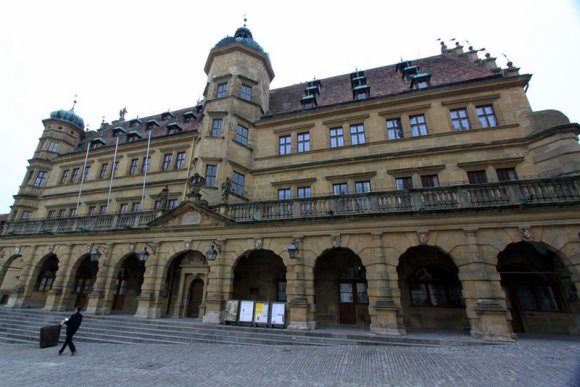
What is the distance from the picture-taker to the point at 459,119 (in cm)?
1783

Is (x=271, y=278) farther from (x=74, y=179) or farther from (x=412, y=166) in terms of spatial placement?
(x=74, y=179)

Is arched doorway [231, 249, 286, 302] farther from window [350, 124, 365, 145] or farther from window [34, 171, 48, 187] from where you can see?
window [34, 171, 48, 187]

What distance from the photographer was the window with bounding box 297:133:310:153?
20.6 m

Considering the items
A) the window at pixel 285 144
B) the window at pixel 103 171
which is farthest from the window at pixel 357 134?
the window at pixel 103 171

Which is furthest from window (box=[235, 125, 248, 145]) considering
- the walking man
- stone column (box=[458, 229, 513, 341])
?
stone column (box=[458, 229, 513, 341])

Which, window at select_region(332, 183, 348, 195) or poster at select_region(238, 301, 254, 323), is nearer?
poster at select_region(238, 301, 254, 323)

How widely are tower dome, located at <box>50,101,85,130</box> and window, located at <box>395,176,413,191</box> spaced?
3622 cm

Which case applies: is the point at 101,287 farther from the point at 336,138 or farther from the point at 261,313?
the point at 336,138

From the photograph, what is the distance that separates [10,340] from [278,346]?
46.4ft

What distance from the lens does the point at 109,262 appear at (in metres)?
17.9

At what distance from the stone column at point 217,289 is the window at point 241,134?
29.2 ft

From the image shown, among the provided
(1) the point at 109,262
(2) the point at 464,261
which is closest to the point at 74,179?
(1) the point at 109,262

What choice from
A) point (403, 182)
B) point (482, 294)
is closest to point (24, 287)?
point (403, 182)

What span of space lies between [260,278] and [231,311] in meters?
3.66
